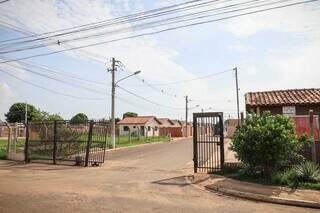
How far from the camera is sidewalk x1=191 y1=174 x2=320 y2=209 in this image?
10.7 m

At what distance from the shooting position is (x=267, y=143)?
44.3ft

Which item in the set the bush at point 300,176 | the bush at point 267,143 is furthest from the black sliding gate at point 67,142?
the bush at point 300,176

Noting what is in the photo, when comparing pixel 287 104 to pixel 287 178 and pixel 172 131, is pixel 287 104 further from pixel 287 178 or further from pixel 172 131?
pixel 172 131

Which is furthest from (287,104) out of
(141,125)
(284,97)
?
(141,125)

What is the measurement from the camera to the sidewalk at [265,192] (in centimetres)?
1073

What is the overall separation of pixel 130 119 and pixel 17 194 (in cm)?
7409

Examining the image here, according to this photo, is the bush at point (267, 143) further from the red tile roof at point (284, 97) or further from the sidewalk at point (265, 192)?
the red tile roof at point (284, 97)

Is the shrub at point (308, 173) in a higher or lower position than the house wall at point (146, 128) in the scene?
lower

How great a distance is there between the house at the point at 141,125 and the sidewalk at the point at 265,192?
65315 millimetres

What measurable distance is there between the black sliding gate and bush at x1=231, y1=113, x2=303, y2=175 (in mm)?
8330

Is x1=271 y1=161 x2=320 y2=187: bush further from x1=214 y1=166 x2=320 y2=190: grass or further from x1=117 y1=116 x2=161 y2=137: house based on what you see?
x1=117 y1=116 x2=161 y2=137: house

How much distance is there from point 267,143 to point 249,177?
1650 millimetres

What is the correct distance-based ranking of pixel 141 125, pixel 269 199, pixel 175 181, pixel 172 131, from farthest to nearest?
1. pixel 172 131
2. pixel 141 125
3. pixel 175 181
4. pixel 269 199

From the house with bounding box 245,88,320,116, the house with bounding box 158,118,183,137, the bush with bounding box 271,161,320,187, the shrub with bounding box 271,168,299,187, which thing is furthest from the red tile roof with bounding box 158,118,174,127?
the bush with bounding box 271,161,320,187
